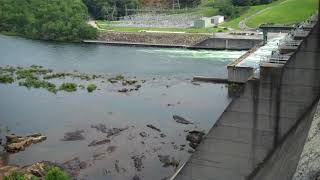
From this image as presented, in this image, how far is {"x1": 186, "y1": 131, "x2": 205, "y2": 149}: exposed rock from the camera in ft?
108

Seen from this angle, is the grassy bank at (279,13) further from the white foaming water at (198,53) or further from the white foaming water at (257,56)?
the white foaming water at (257,56)

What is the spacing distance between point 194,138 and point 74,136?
29.6 feet

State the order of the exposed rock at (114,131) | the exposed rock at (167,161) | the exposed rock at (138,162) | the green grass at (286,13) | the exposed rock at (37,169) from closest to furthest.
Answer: the exposed rock at (37,169) → the exposed rock at (138,162) → the exposed rock at (167,161) → the exposed rock at (114,131) → the green grass at (286,13)

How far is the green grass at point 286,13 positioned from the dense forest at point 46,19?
1353 inches

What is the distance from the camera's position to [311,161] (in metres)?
7.38

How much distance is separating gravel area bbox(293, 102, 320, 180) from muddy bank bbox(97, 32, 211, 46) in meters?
77.8

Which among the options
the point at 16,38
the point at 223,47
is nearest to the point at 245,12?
the point at 223,47

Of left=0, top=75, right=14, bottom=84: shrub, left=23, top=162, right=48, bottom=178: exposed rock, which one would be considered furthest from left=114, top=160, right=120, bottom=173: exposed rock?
left=0, top=75, right=14, bottom=84: shrub

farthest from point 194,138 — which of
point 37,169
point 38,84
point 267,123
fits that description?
point 38,84

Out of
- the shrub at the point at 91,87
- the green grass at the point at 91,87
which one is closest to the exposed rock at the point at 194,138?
the green grass at the point at 91,87

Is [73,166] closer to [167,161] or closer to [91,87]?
[167,161]

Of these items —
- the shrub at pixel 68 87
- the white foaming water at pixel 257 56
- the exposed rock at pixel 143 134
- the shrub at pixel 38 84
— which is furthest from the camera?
the white foaming water at pixel 257 56

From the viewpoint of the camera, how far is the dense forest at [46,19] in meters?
94.1

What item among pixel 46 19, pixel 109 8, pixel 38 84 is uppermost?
pixel 109 8
